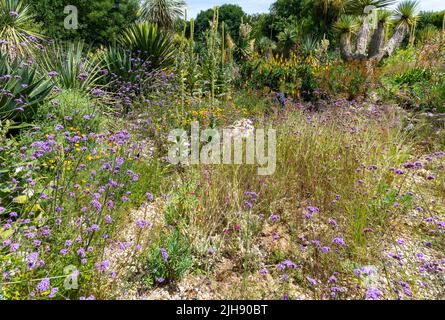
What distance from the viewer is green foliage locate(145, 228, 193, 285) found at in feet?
7.48

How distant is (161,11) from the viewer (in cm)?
1700

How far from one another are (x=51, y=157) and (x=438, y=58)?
843 centimetres

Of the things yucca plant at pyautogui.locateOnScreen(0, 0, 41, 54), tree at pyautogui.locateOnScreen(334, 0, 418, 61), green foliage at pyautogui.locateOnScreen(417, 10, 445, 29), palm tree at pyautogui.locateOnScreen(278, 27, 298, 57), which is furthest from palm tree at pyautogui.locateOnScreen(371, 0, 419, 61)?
yucca plant at pyautogui.locateOnScreen(0, 0, 41, 54)

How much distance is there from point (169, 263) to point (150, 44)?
7.96 metres

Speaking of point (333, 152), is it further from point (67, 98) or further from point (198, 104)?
point (67, 98)

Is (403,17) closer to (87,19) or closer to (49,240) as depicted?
(49,240)

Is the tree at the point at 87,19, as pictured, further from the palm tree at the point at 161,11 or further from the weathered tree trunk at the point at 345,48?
the weathered tree trunk at the point at 345,48

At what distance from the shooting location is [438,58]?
24.6 feet

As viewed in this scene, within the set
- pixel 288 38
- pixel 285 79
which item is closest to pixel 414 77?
pixel 285 79

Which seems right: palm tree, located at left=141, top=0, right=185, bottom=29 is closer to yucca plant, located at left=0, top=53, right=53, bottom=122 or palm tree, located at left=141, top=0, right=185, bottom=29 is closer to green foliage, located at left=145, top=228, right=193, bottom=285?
yucca plant, located at left=0, top=53, right=53, bottom=122

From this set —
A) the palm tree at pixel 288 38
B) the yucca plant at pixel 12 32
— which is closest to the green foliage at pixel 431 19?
the palm tree at pixel 288 38

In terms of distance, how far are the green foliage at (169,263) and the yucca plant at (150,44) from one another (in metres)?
7.54

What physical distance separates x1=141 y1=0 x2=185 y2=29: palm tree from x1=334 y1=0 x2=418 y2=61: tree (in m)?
8.77
